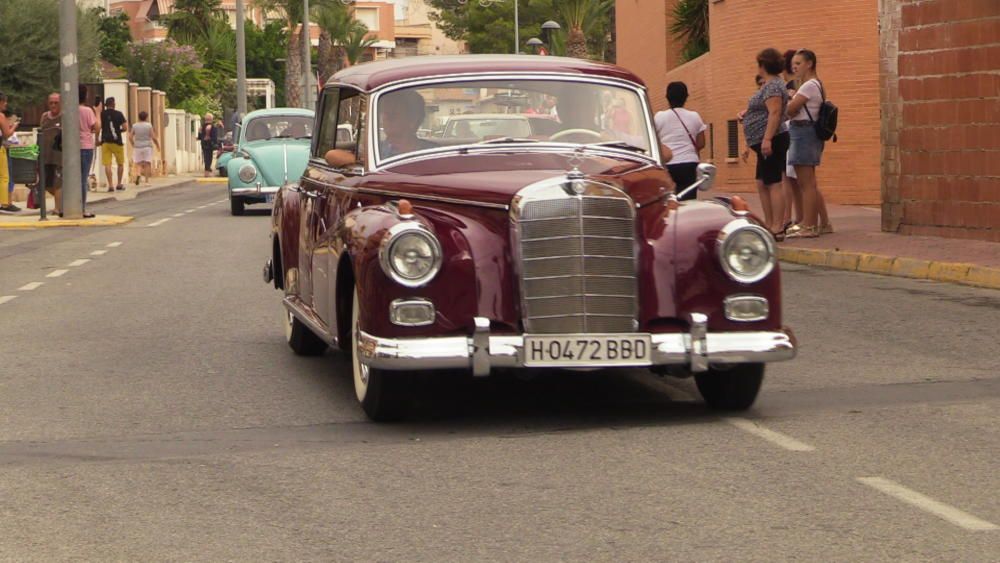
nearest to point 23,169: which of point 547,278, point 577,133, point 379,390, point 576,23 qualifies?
point 577,133

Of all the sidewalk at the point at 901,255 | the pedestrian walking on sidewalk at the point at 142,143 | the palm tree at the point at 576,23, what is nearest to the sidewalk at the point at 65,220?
the pedestrian walking on sidewalk at the point at 142,143

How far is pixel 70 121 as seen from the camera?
85.1ft

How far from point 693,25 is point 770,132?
797 inches

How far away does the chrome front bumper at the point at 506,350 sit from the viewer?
7.70 m

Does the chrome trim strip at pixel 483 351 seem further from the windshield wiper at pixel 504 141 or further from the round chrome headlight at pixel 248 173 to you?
the round chrome headlight at pixel 248 173

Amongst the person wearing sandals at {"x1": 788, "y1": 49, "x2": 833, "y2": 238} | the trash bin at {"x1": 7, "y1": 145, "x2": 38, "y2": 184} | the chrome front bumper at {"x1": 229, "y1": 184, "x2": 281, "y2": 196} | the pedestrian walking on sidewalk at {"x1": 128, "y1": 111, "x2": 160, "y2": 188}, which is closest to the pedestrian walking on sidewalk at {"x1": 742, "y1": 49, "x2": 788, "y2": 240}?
the person wearing sandals at {"x1": 788, "y1": 49, "x2": 833, "y2": 238}

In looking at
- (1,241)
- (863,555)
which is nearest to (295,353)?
(863,555)

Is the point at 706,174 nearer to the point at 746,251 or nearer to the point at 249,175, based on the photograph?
the point at 746,251

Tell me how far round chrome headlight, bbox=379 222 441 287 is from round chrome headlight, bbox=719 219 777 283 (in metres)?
1.29

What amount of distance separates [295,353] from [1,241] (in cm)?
1222

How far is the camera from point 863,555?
5520mm

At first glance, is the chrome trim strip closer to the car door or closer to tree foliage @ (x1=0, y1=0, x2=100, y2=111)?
Answer: the car door

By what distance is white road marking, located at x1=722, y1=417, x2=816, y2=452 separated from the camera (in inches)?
291

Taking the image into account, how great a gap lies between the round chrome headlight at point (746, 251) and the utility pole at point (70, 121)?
1933 cm
